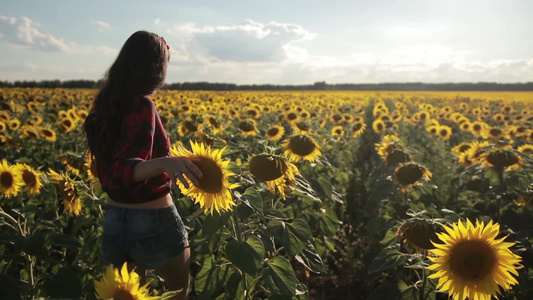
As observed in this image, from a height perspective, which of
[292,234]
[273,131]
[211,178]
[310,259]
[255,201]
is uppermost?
[211,178]

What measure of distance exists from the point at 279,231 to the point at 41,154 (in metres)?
5.91

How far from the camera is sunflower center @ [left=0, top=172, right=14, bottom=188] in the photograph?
3.45 m

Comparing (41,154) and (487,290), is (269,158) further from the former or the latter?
(41,154)

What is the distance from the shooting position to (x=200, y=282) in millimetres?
2436

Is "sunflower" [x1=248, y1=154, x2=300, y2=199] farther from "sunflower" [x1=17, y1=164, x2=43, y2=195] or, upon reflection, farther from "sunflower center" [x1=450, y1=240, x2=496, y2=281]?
"sunflower" [x1=17, y1=164, x2=43, y2=195]

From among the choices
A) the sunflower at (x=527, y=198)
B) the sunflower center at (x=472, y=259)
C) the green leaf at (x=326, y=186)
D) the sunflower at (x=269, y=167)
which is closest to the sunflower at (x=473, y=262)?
the sunflower center at (x=472, y=259)

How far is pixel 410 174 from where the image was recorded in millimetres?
3633

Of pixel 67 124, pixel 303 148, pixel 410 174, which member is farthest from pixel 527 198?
pixel 67 124

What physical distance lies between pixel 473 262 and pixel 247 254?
1.07 m

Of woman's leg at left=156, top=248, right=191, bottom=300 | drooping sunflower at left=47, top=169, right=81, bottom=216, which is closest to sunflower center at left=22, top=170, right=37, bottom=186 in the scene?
drooping sunflower at left=47, top=169, right=81, bottom=216

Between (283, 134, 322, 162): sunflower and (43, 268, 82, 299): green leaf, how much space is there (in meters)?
2.01

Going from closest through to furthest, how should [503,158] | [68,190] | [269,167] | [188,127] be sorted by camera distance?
[269,167] → [68,190] → [503,158] → [188,127]

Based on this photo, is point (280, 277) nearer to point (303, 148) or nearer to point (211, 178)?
point (211, 178)

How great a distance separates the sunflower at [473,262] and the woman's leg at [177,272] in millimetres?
1270
